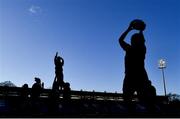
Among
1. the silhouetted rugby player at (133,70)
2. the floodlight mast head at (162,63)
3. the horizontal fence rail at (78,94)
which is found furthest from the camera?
the floodlight mast head at (162,63)

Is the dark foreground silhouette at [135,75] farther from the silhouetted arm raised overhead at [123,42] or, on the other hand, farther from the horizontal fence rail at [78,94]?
the horizontal fence rail at [78,94]

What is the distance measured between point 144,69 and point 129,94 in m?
0.67

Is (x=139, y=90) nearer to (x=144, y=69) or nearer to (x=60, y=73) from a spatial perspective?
(x=144, y=69)

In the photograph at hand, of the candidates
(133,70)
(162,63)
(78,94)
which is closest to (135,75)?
(133,70)

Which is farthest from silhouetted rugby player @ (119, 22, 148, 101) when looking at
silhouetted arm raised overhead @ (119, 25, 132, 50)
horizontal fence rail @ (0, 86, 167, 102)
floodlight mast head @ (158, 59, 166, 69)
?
floodlight mast head @ (158, 59, 166, 69)

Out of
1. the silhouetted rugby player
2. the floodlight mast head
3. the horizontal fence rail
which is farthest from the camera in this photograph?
the floodlight mast head

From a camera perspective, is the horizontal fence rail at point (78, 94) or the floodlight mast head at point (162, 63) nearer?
the horizontal fence rail at point (78, 94)

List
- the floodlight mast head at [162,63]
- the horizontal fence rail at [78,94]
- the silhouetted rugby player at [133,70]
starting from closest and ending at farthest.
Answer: the silhouetted rugby player at [133,70], the horizontal fence rail at [78,94], the floodlight mast head at [162,63]

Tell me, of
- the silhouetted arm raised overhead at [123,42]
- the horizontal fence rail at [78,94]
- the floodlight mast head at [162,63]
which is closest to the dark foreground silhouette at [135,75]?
the silhouetted arm raised overhead at [123,42]

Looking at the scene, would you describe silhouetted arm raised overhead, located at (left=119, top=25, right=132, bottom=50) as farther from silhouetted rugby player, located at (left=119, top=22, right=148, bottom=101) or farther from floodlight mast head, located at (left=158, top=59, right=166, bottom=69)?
floodlight mast head, located at (left=158, top=59, right=166, bottom=69)

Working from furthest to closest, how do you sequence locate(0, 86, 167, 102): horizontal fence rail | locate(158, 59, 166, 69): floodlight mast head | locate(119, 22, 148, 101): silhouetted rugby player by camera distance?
locate(158, 59, 166, 69): floodlight mast head
locate(0, 86, 167, 102): horizontal fence rail
locate(119, 22, 148, 101): silhouetted rugby player

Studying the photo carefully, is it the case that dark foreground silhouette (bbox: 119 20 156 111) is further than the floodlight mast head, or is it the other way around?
the floodlight mast head

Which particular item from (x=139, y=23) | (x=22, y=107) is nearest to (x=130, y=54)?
(x=139, y=23)

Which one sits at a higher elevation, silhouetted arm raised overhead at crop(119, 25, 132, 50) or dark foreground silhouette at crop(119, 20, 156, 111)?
silhouetted arm raised overhead at crop(119, 25, 132, 50)
